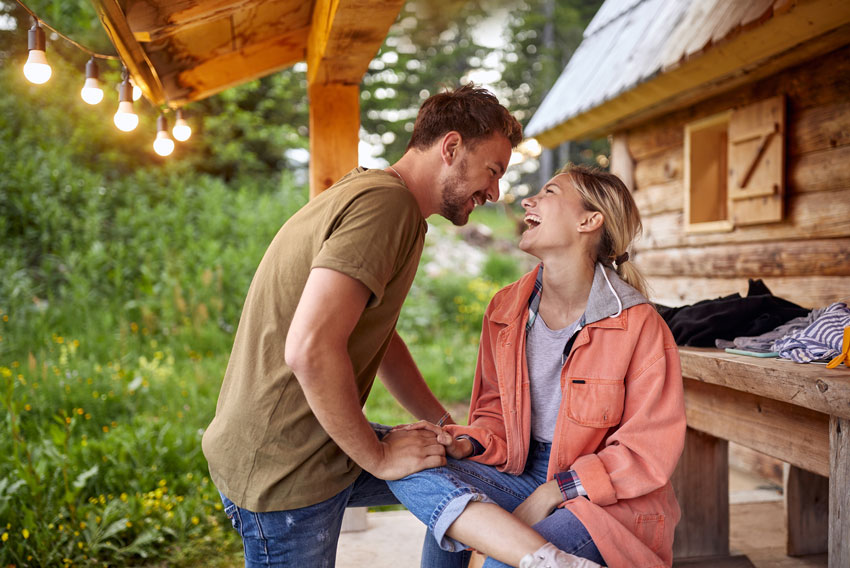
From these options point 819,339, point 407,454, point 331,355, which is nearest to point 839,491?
point 819,339

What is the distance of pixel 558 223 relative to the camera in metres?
2.48

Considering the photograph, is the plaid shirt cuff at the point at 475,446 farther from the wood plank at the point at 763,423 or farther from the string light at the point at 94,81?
the string light at the point at 94,81

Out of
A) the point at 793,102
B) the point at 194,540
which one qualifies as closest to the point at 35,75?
the point at 194,540

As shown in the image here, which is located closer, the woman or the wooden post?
the woman

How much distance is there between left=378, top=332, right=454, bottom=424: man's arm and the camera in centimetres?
265

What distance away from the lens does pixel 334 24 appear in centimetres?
291

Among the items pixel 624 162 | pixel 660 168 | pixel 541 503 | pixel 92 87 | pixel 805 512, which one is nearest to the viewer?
pixel 541 503

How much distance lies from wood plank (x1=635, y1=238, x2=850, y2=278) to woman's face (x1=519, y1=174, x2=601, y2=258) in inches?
88.2

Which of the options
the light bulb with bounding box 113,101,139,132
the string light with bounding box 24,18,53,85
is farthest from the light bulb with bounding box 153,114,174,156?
the string light with bounding box 24,18,53,85

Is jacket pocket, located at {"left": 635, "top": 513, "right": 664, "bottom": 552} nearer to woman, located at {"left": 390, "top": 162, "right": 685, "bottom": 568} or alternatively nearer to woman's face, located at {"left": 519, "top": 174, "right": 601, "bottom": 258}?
woman, located at {"left": 390, "top": 162, "right": 685, "bottom": 568}

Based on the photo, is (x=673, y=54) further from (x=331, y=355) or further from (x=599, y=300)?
(x=331, y=355)

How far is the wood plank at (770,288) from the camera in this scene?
12.9 ft

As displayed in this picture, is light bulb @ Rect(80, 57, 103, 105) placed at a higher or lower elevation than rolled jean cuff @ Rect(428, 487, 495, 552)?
higher

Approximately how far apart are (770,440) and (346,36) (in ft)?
8.28
